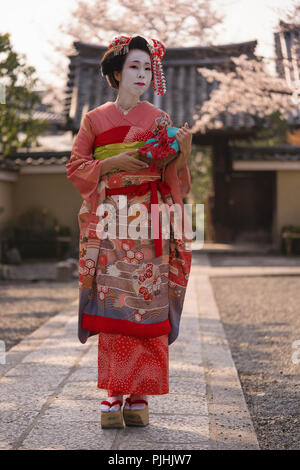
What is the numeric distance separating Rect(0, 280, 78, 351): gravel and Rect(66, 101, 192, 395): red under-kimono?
7.67 feet

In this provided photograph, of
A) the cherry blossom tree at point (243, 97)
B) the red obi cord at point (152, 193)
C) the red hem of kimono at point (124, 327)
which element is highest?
the cherry blossom tree at point (243, 97)

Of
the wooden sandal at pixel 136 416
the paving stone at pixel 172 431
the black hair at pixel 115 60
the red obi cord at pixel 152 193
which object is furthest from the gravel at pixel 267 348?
the black hair at pixel 115 60

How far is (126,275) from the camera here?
10.1ft

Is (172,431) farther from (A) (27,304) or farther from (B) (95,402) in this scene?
(A) (27,304)

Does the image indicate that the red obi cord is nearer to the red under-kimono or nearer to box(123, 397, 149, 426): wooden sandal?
the red under-kimono

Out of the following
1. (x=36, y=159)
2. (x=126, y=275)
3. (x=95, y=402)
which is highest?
(x=36, y=159)

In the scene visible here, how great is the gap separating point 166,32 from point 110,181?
16794mm

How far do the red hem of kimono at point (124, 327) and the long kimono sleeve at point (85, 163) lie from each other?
0.59m

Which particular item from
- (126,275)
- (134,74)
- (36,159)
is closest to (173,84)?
(36,159)

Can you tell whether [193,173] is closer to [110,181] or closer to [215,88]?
[215,88]

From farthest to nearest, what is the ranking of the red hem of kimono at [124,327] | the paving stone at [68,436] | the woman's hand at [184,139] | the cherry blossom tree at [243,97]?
the cherry blossom tree at [243,97], the woman's hand at [184,139], the red hem of kimono at [124,327], the paving stone at [68,436]

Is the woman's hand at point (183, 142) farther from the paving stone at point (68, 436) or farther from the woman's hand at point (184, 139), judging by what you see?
the paving stone at point (68, 436)

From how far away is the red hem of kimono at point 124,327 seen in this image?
3033 millimetres

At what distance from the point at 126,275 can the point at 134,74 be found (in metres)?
1.03
